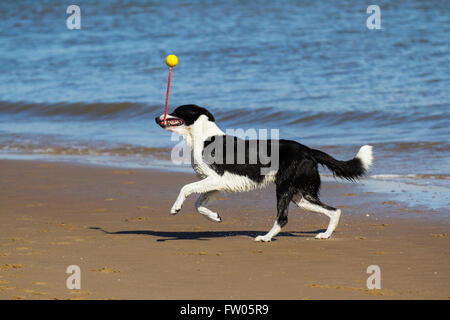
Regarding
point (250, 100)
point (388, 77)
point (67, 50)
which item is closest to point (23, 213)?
point (250, 100)

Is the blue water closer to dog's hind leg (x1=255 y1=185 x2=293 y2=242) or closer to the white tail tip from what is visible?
the white tail tip

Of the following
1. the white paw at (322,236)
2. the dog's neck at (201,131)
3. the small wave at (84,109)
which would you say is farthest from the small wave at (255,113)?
the dog's neck at (201,131)

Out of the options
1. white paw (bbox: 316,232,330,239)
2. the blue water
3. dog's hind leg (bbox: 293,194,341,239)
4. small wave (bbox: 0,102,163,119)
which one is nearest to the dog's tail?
dog's hind leg (bbox: 293,194,341,239)

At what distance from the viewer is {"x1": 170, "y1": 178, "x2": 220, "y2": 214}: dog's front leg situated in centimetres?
684

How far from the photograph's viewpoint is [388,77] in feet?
63.1

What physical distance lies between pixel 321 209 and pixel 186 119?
5.28ft

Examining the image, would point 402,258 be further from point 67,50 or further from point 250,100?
point 67,50

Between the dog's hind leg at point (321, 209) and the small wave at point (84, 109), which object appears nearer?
the dog's hind leg at point (321, 209)

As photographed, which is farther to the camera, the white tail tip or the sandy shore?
the white tail tip

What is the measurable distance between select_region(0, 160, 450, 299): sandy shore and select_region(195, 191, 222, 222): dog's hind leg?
20 cm

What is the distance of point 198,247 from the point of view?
6.57 m

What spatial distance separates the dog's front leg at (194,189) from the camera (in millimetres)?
6840

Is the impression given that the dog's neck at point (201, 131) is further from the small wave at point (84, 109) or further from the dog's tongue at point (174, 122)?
the small wave at point (84, 109)
